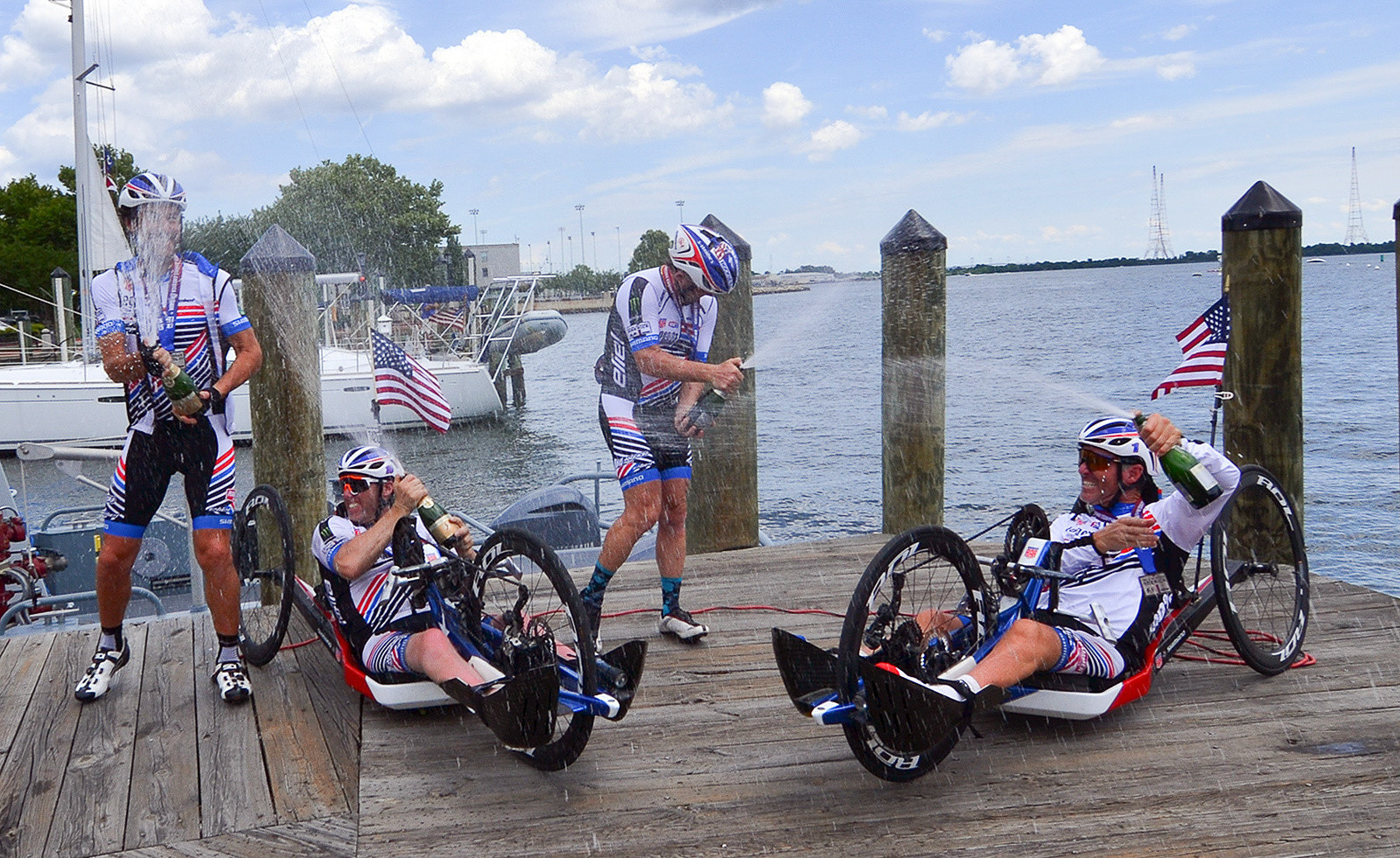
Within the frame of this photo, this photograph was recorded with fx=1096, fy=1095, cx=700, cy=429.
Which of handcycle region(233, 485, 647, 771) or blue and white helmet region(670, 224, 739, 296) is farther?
blue and white helmet region(670, 224, 739, 296)

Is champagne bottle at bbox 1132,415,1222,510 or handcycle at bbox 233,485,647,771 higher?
champagne bottle at bbox 1132,415,1222,510

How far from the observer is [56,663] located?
516cm

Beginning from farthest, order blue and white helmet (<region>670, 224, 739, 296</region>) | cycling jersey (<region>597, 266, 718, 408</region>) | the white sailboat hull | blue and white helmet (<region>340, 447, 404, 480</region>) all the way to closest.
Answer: the white sailboat hull → cycling jersey (<region>597, 266, 718, 408</region>) → blue and white helmet (<region>670, 224, 739, 296</region>) → blue and white helmet (<region>340, 447, 404, 480</region>)

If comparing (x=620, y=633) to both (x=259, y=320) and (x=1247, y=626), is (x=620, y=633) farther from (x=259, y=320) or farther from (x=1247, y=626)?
(x=1247, y=626)

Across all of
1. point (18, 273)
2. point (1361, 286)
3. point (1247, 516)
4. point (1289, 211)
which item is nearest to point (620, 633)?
point (1247, 516)

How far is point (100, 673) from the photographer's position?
186 inches

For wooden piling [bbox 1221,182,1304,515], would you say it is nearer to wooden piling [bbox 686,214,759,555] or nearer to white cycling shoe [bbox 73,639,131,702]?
wooden piling [bbox 686,214,759,555]

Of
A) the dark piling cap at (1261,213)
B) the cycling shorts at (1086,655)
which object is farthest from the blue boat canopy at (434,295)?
the cycling shorts at (1086,655)

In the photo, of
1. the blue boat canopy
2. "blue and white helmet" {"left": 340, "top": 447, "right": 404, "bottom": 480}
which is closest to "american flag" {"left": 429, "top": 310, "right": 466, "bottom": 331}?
the blue boat canopy

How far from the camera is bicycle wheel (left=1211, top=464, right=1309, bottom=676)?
448cm

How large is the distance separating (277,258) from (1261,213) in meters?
5.39

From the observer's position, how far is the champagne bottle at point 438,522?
4141 millimetres

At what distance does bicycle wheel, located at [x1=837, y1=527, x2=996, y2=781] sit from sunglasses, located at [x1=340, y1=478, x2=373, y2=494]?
6.44 ft

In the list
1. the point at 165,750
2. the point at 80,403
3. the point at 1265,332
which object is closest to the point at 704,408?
the point at 165,750
